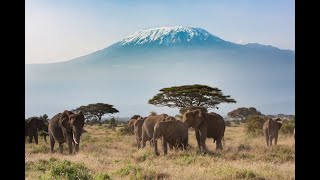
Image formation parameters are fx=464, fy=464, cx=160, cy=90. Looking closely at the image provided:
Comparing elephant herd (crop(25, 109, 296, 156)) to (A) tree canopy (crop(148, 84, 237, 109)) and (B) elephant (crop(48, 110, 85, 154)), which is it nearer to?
(B) elephant (crop(48, 110, 85, 154))

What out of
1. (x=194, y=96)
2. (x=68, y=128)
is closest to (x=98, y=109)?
(x=194, y=96)

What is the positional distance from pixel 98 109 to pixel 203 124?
3478cm

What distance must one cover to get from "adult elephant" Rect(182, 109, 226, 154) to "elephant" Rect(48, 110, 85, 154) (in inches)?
151

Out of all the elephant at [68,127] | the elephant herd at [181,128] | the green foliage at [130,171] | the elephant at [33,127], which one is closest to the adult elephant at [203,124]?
the elephant herd at [181,128]

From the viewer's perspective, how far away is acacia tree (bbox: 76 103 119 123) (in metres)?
50.8

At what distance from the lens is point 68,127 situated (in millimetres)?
16641

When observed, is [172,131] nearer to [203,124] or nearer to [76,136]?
[203,124]

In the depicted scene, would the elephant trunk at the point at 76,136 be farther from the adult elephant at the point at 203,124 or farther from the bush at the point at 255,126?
the bush at the point at 255,126

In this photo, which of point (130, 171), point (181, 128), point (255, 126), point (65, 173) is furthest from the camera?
point (255, 126)

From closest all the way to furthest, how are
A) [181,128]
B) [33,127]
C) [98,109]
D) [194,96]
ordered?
[181,128] < [33,127] < [194,96] < [98,109]
